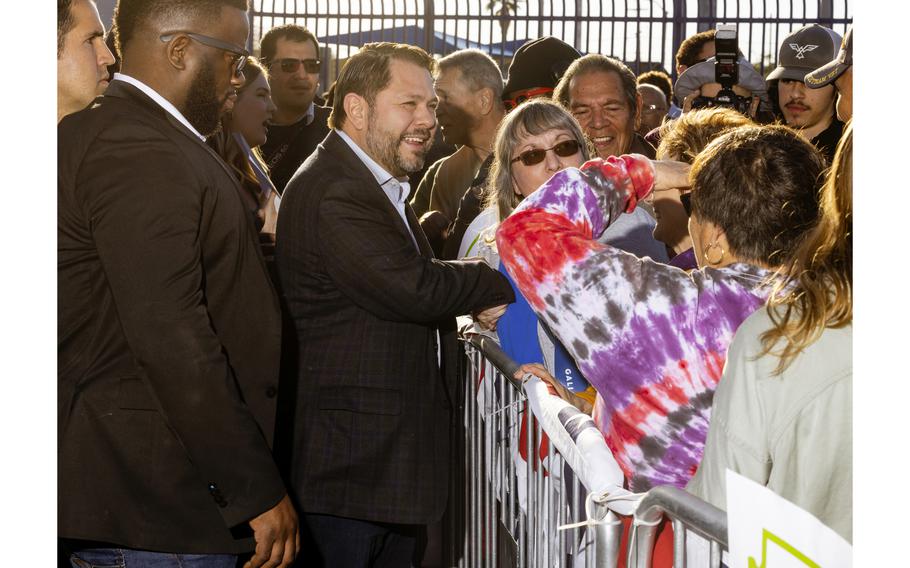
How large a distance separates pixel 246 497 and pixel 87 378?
1.25 feet

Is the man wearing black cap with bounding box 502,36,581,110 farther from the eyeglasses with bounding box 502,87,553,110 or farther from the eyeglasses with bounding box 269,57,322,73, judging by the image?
the eyeglasses with bounding box 269,57,322,73

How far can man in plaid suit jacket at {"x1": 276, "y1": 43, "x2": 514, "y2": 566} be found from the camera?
291cm

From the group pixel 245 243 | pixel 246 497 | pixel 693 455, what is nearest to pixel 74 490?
pixel 246 497

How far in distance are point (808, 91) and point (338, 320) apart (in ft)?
8.58

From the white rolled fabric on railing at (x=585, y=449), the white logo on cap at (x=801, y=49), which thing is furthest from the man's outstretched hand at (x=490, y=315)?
the white logo on cap at (x=801, y=49)

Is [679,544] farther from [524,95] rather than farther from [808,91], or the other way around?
[524,95]

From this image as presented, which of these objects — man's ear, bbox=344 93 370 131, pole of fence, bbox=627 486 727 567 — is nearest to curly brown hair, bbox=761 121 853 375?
pole of fence, bbox=627 486 727 567

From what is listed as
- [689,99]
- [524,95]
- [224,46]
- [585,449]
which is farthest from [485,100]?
[585,449]

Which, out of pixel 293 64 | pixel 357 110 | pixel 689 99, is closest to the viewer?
pixel 357 110

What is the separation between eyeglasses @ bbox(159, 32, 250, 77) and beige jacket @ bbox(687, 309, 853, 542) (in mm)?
1286

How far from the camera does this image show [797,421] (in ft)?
Answer: 4.95

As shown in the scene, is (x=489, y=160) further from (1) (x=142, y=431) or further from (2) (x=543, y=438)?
(1) (x=142, y=431)

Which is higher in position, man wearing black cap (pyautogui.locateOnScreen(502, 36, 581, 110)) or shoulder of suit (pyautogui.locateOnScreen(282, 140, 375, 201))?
man wearing black cap (pyautogui.locateOnScreen(502, 36, 581, 110))

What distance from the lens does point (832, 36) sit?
4.91 meters
